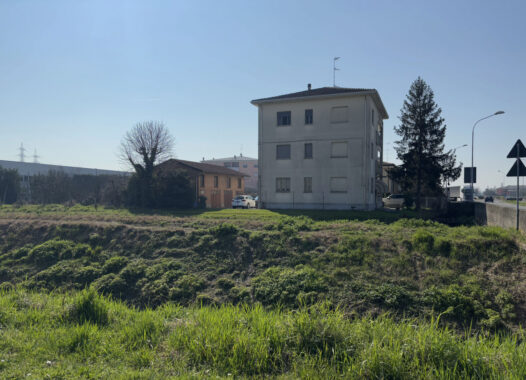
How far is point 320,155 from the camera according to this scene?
30.5 m

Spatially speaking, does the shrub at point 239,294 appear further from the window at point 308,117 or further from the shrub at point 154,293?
the window at point 308,117

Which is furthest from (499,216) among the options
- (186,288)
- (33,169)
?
(33,169)

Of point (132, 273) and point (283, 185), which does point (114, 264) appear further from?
point (283, 185)

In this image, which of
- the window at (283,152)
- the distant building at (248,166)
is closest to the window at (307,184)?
the window at (283,152)

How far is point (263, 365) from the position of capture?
188 inches

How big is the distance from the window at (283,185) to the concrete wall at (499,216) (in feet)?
48.5

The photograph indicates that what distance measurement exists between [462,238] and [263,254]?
7402 mm

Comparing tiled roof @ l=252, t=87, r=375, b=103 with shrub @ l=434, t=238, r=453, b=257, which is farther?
tiled roof @ l=252, t=87, r=375, b=103

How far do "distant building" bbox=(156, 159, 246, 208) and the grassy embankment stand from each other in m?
14.2

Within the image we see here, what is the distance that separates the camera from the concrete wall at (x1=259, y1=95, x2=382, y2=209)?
29.3m

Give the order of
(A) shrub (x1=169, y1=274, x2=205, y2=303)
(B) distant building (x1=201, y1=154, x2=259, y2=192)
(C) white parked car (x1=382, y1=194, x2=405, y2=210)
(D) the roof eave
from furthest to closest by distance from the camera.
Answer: (B) distant building (x1=201, y1=154, x2=259, y2=192) → (C) white parked car (x1=382, y1=194, x2=405, y2=210) → (D) the roof eave → (A) shrub (x1=169, y1=274, x2=205, y2=303)

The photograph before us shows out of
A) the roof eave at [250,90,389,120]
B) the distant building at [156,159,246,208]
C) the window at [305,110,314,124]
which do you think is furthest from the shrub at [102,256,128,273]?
the roof eave at [250,90,389,120]

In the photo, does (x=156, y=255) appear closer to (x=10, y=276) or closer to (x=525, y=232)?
(x=10, y=276)

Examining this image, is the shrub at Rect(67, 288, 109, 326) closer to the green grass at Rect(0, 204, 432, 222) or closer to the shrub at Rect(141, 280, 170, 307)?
the shrub at Rect(141, 280, 170, 307)
